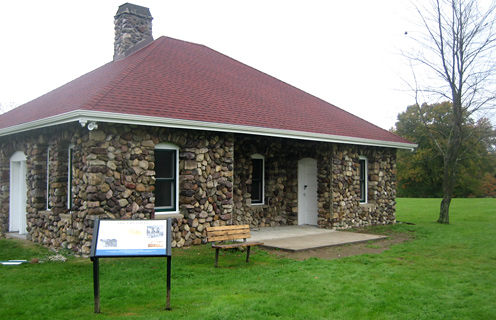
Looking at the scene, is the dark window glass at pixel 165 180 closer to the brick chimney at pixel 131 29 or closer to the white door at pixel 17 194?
the white door at pixel 17 194

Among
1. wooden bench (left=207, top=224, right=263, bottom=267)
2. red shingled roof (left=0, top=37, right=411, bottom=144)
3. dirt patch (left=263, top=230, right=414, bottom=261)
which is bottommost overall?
dirt patch (left=263, top=230, right=414, bottom=261)

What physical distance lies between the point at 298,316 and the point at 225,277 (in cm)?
229

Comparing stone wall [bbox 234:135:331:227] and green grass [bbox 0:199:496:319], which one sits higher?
stone wall [bbox 234:135:331:227]

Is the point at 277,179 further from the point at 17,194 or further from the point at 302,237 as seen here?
the point at 17,194

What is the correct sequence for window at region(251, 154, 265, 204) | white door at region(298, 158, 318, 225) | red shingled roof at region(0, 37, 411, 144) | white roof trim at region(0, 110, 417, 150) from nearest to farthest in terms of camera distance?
white roof trim at region(0, 110, 417, 150) → red shingled roof at region(0, 37, 411, 144) → window at region(251, 154, 265, 204) → white door at region(298, 158, 318, 225)

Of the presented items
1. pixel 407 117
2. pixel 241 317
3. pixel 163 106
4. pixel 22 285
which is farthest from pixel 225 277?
pixel 407 117

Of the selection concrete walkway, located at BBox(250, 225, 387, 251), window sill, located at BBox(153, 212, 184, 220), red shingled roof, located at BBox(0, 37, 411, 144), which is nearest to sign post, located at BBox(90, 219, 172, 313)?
red shingled roof, located at BBox(0, 37, 411, 144)

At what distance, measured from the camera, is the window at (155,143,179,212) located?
1059 centimetres

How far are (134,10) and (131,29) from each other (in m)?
0.63

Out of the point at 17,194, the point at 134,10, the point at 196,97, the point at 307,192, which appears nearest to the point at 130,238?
the point at 196,97

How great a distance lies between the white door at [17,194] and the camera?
1304 cm

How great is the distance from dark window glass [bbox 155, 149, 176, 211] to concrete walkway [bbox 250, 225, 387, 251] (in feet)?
8.24

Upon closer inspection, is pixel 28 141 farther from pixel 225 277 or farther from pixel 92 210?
pixel 225 277

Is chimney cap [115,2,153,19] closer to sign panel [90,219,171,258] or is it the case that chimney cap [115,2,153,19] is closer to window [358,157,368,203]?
window [358,157,368,203]
